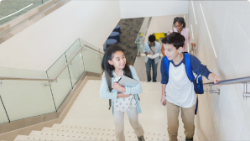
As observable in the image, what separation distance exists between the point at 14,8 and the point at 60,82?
5.44 ft

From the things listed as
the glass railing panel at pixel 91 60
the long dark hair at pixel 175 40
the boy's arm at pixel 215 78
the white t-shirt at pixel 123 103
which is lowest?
the glass railing panel at pixel 91 60

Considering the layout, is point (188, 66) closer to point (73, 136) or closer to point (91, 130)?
point (91, 130)

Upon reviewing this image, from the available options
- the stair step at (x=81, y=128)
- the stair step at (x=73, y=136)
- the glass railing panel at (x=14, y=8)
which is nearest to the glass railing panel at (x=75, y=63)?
the glass railing panel at (x=14, y=8)

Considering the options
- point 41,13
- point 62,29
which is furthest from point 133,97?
point 62,29

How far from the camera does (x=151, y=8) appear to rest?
8.56 metres

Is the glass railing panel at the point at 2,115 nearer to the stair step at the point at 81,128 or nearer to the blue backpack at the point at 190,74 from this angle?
the stair step at the point at 81,128

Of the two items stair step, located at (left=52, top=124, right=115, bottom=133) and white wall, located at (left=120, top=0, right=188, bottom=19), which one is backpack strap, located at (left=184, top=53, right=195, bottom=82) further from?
white wall, located at (left=120, top=0, right=188, bottom=19)

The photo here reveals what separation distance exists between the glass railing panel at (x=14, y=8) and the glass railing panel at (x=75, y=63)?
1.23 meters

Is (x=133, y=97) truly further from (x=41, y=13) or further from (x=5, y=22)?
(x=41, y=13)

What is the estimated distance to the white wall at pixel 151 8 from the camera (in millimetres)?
8270

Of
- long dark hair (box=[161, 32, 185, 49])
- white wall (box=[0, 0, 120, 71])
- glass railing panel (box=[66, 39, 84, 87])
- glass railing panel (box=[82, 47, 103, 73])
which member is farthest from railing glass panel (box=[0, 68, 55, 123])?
long dark hair (box=[161, 32, 185, 49])

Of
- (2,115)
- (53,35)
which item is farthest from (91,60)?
(2,115)

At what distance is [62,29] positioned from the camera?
508 centimetres

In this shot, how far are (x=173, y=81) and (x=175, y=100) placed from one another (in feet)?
0.86
